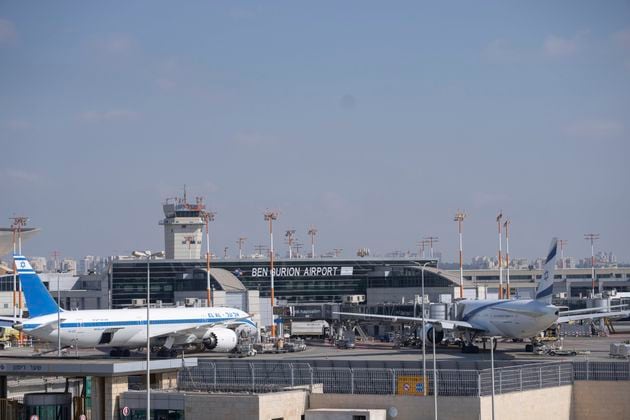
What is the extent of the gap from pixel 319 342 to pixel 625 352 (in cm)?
4917

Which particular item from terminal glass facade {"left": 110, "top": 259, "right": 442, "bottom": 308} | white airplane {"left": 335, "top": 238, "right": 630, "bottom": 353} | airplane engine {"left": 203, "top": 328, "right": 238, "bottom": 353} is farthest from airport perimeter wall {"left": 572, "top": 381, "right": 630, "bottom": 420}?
terminal glass facade {"left": 110, "top": 259, "right": 442, "bottom": 308}

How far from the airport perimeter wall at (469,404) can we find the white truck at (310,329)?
72331 millimetres

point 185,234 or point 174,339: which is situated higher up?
point 185,234

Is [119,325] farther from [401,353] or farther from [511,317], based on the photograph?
[511,317]

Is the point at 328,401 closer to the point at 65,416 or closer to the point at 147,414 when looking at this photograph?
the point at 147,414

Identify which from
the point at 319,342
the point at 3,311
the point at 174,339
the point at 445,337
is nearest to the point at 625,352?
the point at 445,337

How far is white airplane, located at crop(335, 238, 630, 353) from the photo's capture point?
87.3 metres

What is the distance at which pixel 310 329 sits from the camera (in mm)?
123062

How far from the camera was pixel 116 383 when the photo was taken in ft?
157

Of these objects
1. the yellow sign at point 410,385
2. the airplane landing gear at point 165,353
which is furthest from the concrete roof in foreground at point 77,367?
the airplane landing gear at point 165,353

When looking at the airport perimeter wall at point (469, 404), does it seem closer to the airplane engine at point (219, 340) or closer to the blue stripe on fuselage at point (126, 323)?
the blue stripe on fuselage at point (126, 323)

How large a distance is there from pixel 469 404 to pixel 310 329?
258 ft

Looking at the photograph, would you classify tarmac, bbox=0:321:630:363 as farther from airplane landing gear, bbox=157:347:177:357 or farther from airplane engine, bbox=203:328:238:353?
airplane landing gear, bbox=157:347:177:357

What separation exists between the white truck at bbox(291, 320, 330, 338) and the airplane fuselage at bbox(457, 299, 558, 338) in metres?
27.1
